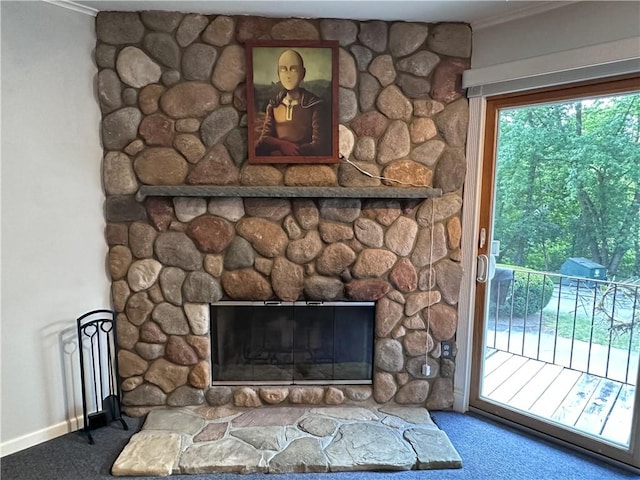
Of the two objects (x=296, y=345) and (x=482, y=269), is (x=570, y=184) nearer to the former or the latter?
(x=482, y=269)

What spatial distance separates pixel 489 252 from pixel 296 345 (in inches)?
52.5

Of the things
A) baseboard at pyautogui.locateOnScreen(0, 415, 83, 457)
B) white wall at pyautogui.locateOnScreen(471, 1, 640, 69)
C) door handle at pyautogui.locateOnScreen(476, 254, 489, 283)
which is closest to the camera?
white wall at pyautogui.locateOnScreen(471, 1, 640, 69)

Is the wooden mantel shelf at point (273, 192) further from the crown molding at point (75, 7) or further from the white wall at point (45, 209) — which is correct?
the crown molding at point (75, 7)

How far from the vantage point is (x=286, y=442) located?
212 centimetres

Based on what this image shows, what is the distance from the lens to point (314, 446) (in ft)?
6.86

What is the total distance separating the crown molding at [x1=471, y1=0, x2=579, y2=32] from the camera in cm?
202

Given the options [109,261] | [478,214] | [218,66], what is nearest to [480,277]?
[478,214]

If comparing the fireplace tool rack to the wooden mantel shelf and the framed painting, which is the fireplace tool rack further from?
the framed painting

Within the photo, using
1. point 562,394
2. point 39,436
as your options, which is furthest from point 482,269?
point 39,436

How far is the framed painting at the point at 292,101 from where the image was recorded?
7.41 ft

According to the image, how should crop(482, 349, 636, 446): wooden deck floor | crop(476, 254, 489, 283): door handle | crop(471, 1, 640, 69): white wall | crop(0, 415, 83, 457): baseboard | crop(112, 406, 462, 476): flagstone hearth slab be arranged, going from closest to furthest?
crop(471, 1, 640, 69): white wall, crop(112, 406, 462, 476): flagstone hearth slab, crop(0, 415, 83, 457): baseboard, crop(482, 349, 636, 446): wooden deck floor, crop(476, 254, 489, 283): door handle

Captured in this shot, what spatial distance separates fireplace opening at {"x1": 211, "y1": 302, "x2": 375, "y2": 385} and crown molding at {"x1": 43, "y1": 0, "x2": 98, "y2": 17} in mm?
1857

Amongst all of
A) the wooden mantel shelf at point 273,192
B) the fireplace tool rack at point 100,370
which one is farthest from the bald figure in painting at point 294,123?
the fireplace tool rack at point 100,370

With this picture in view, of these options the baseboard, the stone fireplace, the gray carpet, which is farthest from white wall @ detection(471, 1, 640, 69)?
the baseboard
